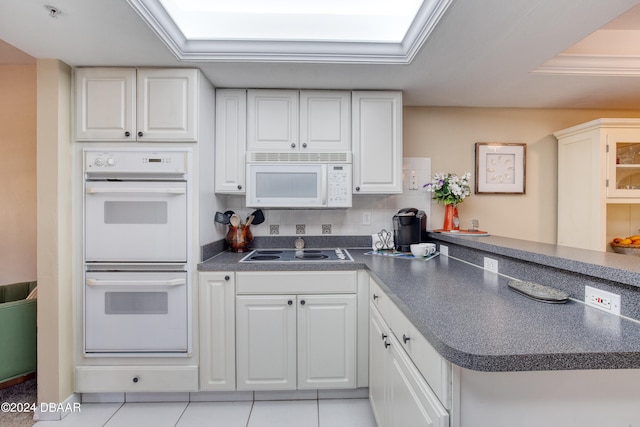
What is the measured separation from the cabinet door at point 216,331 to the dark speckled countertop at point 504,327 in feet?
3.28

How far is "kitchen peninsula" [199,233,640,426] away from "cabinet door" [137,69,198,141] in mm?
1640

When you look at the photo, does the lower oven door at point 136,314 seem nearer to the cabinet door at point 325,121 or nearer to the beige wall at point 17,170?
the beige wall at point 17,170

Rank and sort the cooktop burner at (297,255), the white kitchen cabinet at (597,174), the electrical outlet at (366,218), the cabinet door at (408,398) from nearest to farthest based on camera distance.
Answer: the cabinet door at (408,398), the cooktop burner at (297,255), the white kitchen cabinet at (597,174), the electrical outlet at (366,218)

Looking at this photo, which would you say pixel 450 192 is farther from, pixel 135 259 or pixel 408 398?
pixel 135 259

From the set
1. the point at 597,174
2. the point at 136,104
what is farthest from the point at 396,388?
the point at 597,174

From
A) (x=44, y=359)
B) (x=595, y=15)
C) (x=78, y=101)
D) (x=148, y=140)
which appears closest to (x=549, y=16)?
(x=595, y=15)

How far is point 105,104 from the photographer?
1911 millimetres

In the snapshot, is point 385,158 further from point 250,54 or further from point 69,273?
point 69,273

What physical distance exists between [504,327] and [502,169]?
7.53 ft

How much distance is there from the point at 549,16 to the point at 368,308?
5.82 ft

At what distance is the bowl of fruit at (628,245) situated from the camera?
95.7 inches

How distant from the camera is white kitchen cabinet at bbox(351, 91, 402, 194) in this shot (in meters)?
2.28

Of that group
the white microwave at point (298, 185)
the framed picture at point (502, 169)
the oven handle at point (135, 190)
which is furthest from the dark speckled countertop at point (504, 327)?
the framed picture at point (502, 169)

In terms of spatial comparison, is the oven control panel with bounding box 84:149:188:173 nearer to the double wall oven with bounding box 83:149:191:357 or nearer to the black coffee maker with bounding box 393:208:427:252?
the double wall oven with bounding box 83:149:191:357
